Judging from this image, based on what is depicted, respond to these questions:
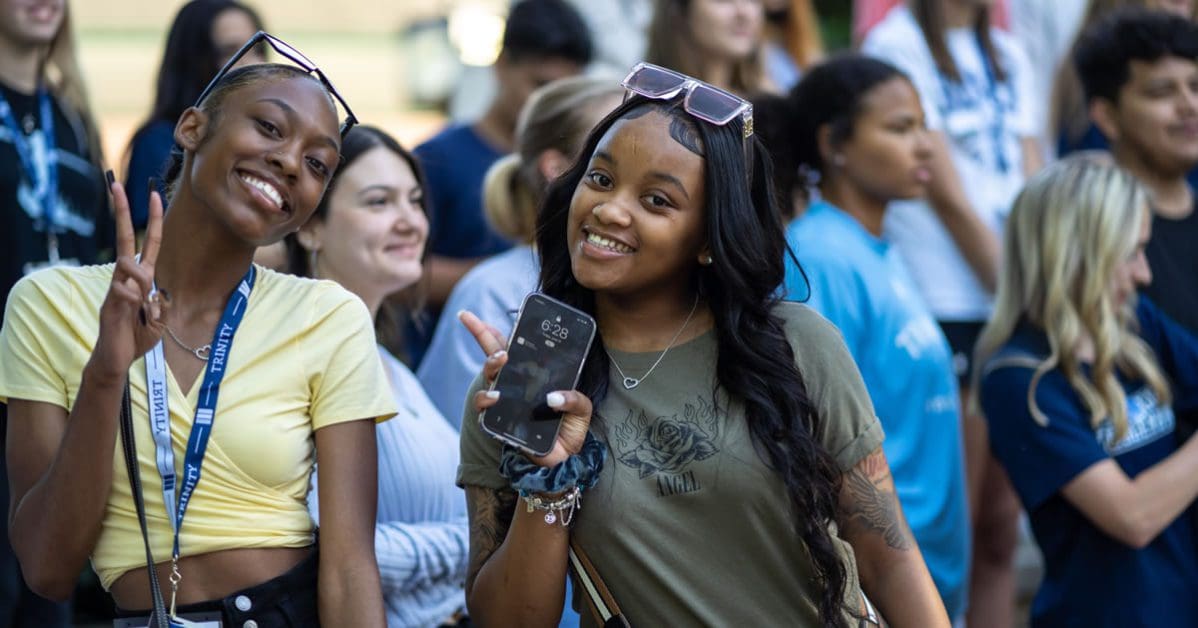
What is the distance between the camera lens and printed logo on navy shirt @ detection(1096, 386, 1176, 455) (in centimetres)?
452

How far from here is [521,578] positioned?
2.89 meters

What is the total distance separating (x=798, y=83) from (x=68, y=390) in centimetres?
316

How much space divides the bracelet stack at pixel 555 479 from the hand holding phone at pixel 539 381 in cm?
2

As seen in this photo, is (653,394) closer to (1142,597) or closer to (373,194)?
(373,194)

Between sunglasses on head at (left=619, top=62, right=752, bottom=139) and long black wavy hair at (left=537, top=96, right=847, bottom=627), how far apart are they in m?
0.02

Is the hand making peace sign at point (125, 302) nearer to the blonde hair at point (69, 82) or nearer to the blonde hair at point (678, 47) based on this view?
the blonde hair at point (69, 82)

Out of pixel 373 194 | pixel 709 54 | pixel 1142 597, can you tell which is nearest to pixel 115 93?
pixel 709 54

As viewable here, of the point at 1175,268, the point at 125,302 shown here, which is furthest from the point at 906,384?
the point at 125,302

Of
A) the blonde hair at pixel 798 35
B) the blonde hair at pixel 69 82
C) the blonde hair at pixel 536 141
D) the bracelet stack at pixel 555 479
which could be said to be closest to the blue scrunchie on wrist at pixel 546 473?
the bracelet stack at pixel 555 479

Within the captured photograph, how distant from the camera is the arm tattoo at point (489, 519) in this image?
3.02m

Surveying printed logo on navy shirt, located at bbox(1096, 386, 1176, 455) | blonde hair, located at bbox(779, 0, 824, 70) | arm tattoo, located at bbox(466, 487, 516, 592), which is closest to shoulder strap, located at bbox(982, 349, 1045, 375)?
printed logo on navy shirt, located at bbox(1096, 386, 1176, 455)

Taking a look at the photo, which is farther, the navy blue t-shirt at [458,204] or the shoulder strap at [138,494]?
the navy blue t-shirt at [458,204]

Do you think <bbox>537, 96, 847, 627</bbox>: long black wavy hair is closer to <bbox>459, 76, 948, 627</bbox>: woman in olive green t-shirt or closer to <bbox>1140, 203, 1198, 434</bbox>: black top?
<bbox>459, 76, 948, 627</bbox>: woman in olive green t-shirt

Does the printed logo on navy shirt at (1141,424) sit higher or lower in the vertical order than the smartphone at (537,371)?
lower
